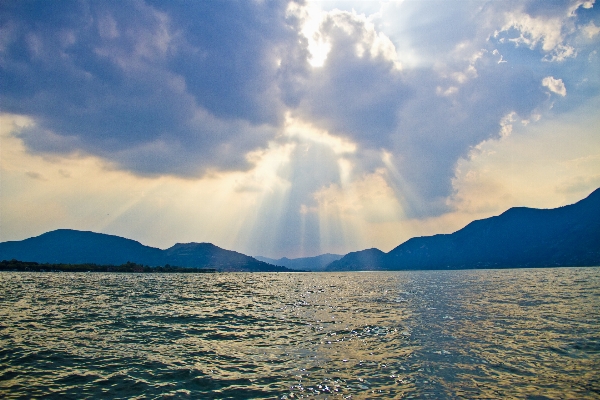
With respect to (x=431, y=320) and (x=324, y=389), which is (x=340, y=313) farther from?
(x=324, y=389)

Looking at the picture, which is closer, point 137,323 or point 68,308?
point 137,323

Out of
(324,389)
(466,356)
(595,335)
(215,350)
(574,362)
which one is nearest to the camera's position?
(324,389)

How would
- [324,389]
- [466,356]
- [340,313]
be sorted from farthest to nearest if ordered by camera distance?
[340,313], [466,356], [324,389]

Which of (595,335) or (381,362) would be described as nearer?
(381,362)

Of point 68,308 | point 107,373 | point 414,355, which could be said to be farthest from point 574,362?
point 68,308

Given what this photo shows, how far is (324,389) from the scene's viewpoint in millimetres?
16969

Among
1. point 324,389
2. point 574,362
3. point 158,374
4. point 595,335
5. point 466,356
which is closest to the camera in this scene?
point 324,389

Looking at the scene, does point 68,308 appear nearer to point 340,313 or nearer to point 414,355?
point 340,313

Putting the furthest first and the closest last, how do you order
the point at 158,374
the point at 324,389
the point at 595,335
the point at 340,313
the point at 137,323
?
the point at 340,313 < the point at 137,323 < the point at 595,335 < the point at 158,374 < the point at 324,389

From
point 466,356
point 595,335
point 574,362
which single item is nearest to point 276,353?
point 466,356

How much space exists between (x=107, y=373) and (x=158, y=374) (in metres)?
3.11

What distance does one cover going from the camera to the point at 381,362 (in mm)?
21734

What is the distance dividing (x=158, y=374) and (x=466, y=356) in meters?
20.8

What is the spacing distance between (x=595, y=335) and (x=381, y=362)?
2262 cm
